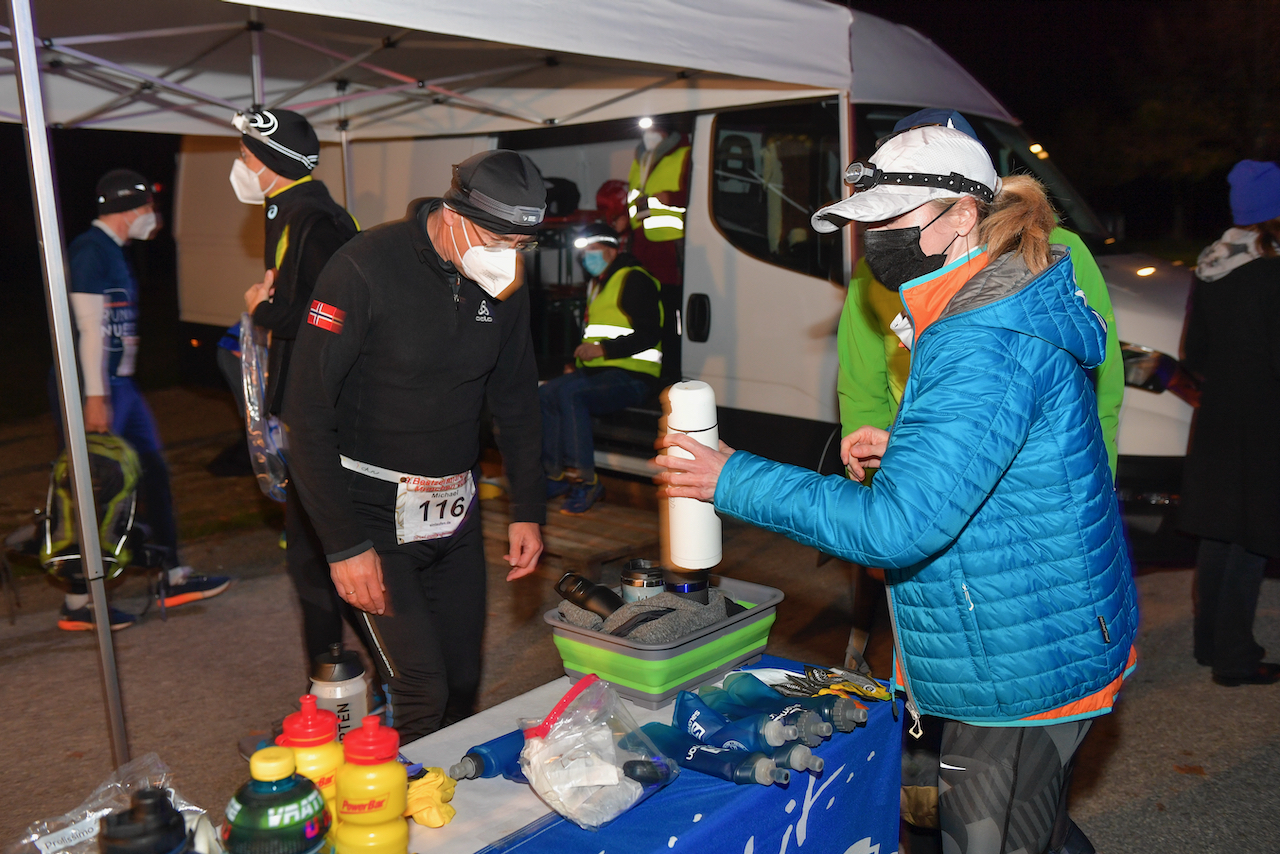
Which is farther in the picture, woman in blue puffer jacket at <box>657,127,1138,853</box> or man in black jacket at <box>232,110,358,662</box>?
man in black jacket at <box>232,110,358,662</box>

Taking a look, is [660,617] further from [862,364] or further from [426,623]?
[862,364]

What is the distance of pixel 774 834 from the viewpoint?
6.01 feet

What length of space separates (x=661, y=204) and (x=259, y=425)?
2.54 meters

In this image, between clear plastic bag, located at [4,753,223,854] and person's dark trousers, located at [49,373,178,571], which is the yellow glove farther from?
person's dark trousers, located at [49,373,178,571]

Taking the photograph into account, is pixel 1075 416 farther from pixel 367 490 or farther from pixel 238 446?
pixel 238 446

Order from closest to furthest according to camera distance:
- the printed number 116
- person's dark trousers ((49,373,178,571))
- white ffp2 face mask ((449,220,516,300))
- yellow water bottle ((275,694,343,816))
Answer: yellow water bottle ((275,694,343,816)) < white ffp2 face mask ((449,220,516,300)) < the printed number 116 < person's dark trousers ((49,373,178,571))

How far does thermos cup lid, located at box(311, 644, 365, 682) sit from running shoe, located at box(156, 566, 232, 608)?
3203 millimetres

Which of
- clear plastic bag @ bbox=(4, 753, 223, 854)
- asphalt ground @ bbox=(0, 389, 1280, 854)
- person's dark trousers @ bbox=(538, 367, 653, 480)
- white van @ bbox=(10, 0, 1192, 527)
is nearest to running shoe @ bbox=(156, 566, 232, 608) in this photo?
asphalt ground @ bbox=(0, 389, 1280, 854)

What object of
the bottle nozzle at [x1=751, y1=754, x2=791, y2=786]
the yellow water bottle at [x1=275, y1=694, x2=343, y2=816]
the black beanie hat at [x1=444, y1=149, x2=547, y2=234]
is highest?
the black beanie hat at [x1=444, y1=149, x2=547, y2=234]

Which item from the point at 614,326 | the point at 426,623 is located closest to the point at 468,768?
the point at 426,623

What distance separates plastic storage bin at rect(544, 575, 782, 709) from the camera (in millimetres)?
2105

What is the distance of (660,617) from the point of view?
7.17ft

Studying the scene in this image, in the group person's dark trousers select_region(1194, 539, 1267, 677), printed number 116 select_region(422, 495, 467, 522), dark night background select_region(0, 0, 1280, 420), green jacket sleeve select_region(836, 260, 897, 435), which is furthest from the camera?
dark night background select_region(0, 0, 1280, 420)

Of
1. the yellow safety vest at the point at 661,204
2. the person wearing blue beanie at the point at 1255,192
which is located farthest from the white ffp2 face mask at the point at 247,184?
the person wearing blue beanie at the point at 1255,192
